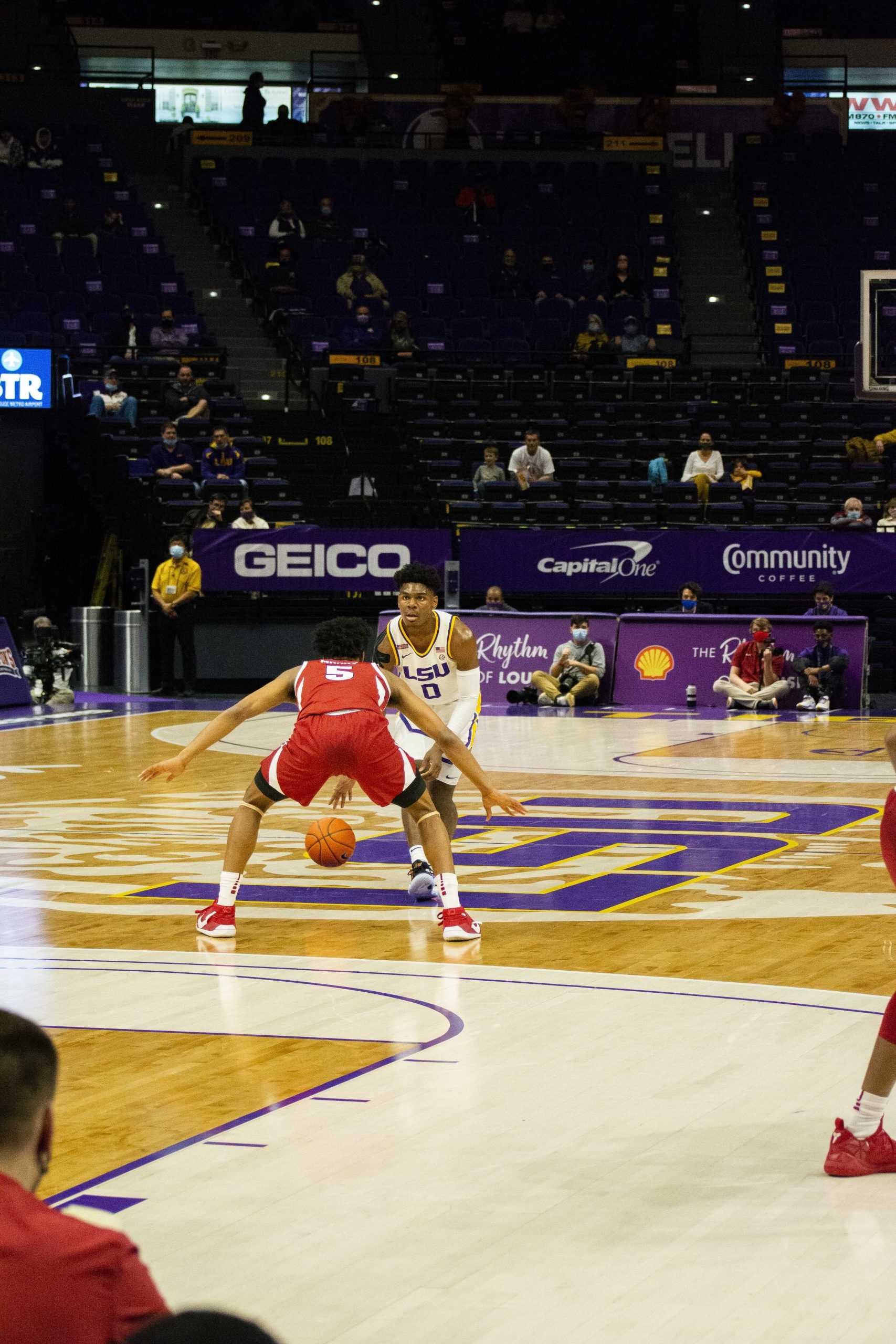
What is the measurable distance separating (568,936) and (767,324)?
24369 millimetres

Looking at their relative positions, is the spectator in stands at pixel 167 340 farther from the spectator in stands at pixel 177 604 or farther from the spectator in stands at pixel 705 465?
the spectator in stands at pixel 705 465

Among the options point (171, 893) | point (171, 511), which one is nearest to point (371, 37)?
point (171, 511)

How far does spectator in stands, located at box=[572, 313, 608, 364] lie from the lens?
93.0ft

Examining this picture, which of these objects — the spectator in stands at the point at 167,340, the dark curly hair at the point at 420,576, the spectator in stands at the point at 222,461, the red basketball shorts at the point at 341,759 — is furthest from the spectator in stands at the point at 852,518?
the red basketball shorts at the point at 341,759

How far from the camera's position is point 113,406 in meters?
24.9

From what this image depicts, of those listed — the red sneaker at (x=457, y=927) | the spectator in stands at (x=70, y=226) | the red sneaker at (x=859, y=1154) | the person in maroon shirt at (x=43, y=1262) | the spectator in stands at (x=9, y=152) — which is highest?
the spectator in stands at (x=9, y=152)

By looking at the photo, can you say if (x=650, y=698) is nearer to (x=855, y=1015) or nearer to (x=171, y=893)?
(x=171, y=893)

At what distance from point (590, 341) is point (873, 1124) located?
2470cm

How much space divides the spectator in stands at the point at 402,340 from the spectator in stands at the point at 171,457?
16.9 ft

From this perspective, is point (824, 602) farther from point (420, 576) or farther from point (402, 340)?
point (420, 576)

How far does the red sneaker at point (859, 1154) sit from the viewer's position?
187 inches

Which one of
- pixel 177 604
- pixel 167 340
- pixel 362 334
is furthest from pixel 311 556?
pixel 362 334

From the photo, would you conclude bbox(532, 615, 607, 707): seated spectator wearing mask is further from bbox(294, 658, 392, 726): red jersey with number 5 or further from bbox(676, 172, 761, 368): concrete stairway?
bbox(294, 658, 392, 726): red jersey with number 5

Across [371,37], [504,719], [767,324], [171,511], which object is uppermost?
[371,37]
